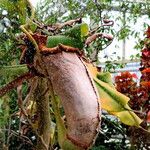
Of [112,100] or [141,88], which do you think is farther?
[141,88]

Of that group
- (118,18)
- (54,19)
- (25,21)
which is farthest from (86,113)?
(118,18)

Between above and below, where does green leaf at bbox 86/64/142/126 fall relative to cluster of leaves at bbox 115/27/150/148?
above

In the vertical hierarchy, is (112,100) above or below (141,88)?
above

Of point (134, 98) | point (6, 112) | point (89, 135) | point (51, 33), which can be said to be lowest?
point (134, 98)

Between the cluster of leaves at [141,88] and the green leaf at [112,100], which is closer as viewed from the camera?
the green leaf at [112,100]

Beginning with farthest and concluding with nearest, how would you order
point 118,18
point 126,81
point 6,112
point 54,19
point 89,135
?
1. point 118,18
2. point 126,81
3. point 54,19
4. point 6,112
5. point 89,135

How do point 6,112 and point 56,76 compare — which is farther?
point 6,112

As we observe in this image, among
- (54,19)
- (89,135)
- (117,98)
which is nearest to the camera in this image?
(89,135)

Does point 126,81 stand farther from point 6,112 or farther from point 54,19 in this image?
point 6,112

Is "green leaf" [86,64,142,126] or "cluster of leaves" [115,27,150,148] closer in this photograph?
"green leaf" [86,64,142,126]

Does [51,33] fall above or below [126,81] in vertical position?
above

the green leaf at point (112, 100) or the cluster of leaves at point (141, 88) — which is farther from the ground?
the green leaf at point (112, 100)
